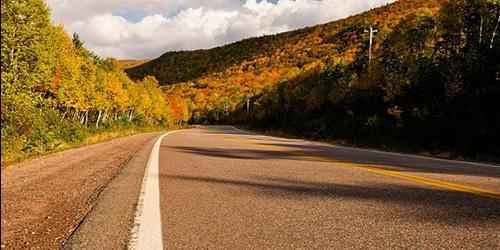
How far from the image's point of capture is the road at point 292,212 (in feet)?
Result: 11.1

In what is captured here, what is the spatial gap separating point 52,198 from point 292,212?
10.6ft

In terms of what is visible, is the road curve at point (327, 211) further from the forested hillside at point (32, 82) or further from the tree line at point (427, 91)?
the tree line at point (427, 91)

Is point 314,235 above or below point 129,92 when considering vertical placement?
below

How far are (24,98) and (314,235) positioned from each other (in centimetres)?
1539

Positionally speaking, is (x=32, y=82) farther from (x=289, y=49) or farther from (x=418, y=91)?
(x=289, y=49)

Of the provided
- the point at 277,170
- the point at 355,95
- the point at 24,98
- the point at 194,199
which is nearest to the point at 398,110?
the point at 355,95

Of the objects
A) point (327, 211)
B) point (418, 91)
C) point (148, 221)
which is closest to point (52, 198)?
point (148, 221)

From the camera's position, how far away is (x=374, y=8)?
98.6 metres

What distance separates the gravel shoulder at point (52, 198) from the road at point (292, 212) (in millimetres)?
67

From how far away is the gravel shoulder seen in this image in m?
A: 3.72

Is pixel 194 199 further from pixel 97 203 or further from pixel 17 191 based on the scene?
pixel 17 191

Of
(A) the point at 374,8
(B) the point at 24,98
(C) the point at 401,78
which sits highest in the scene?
(A) the point at 374,8

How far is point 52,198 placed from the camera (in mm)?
5477

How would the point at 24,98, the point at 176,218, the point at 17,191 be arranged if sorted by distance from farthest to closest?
the point at 24,98 < the point at 17,191 < the point at 176,218
